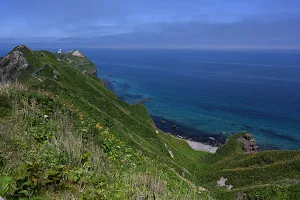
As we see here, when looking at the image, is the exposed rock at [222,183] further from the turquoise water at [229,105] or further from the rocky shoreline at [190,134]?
the turquoise water at [229,105]

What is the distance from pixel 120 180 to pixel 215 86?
164617mm

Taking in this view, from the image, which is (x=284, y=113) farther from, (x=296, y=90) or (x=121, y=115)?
(x=121, y=115)

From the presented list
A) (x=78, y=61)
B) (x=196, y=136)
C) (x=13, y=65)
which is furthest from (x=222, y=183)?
(x=78, y=61)

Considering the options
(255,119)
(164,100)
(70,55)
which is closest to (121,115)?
(255,119)

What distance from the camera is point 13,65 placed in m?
48.7

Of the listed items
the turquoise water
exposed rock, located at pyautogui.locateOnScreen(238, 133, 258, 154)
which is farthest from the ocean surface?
exposed rock, located at pyautogui.locateOnScreen(238, 133, 258, 154)

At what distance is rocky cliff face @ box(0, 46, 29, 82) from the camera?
47188 mm

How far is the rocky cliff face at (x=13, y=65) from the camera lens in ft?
155

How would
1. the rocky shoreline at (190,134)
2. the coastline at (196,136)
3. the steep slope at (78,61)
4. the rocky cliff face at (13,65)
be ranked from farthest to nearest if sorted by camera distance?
the steep slope at (78,61) < the rocky shoreline at (190,134) < the coastline at (196,136) < the rocky cliff face at (13,65)

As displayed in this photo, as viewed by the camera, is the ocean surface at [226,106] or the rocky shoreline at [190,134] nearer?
the rocky shoreline at [190,134]

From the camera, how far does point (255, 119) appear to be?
102625mm

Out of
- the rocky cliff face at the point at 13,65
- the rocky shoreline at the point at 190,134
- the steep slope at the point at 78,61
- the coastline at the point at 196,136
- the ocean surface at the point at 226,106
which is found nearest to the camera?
the rocky cliff face at the point at 13,65

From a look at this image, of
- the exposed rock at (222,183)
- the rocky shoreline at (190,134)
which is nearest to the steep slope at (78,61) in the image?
the rocky shoreline at (190,134)

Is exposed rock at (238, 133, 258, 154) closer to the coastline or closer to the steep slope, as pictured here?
the coastline
